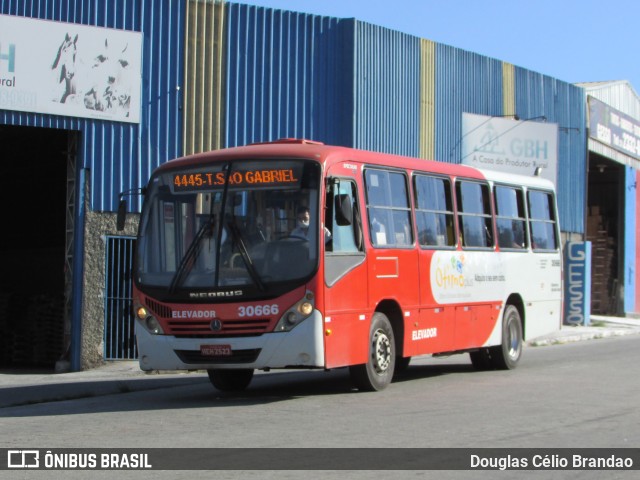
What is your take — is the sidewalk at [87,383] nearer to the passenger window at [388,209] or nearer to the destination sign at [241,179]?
the destination sign at [241,179]

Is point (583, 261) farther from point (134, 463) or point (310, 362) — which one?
point (134, 463)

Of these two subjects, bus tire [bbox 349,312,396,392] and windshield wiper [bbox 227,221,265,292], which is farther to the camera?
bus tire [bbox 349,312,396,392]

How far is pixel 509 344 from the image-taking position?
55.3 ft

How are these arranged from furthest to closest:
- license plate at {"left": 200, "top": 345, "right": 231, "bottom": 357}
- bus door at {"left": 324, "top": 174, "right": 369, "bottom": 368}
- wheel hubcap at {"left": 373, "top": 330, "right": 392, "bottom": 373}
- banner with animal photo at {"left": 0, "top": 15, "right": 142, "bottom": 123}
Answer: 1. banner with animal photo at {"left": 0, "top": 15, "right": 142, "bottom": 123}
2. wheel hubcap at {"left": 373, "top": 330, "right": 392, "bottom": 373}
3. bus door at {"left": 324, "top": 174, "right": 369, "bottom": 368}
4. license plate at {"left": 200, "top": 345, "right": 231, "bottom": 357}

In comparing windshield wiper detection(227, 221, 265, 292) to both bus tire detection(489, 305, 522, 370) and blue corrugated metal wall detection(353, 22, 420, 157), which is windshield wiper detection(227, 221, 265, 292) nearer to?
bus tire detection(489, 305, 522, 370)

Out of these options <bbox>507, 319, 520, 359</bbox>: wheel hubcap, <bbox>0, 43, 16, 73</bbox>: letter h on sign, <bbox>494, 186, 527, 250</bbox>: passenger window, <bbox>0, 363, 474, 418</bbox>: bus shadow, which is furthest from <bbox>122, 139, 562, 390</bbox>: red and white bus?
<bbox>0, 43, 16, 73</bbox>: letter h on sign

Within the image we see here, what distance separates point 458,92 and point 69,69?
11620 millimetres

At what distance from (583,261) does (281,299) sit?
2015cm

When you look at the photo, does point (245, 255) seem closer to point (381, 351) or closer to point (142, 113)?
point (381, 351)

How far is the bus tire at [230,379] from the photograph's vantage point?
1399cm

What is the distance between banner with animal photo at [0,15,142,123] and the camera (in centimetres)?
1798

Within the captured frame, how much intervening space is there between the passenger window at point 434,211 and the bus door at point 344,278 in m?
1.78

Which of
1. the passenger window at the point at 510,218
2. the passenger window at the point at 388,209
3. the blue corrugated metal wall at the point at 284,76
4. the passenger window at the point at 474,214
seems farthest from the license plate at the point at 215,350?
the blue corrugated metal wall at the point at 284,76

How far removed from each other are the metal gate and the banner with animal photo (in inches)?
94.0
